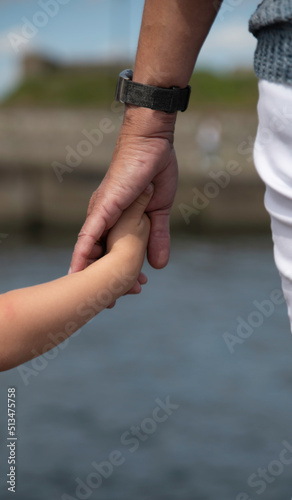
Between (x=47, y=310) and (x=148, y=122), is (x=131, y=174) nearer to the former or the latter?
(x=148, y=122)

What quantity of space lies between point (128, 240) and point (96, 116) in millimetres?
20812

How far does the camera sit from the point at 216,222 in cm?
1567

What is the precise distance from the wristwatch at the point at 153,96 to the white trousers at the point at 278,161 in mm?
394

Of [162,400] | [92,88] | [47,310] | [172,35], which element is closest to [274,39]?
[172,35]

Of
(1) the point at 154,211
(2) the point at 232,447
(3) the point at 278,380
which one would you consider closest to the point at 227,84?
(3) the point at 278,380

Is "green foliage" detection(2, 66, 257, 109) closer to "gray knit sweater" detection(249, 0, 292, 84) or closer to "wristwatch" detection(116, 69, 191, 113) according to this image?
"wristwatch" detection(116, 69, 191, 113)

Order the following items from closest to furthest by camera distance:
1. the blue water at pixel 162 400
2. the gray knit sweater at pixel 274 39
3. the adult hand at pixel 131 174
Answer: the gray knit sweater at pixel 274 39 → the adult hand at pixel 131 174 → the blue water at pixel 162 400

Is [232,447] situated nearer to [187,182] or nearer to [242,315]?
[242,315]

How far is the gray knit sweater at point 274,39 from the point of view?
1096 millimetres

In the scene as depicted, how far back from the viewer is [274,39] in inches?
45.1

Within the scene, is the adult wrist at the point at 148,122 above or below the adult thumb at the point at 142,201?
above

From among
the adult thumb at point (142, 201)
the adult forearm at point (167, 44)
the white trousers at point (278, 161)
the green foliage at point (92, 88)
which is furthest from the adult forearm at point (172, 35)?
the green foliage at point (92, 88)

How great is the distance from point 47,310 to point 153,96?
1.60 feet

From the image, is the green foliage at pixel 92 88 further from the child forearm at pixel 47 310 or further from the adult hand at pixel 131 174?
the child forearm at pixel 47 310
